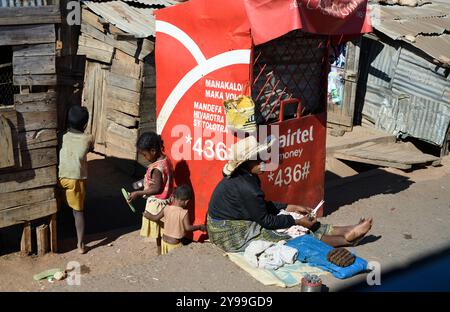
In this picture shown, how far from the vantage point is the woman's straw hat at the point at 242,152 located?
5.52m

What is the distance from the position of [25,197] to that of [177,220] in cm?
178

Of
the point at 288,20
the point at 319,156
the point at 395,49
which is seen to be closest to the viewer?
the point at 288,20

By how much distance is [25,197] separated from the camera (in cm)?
630

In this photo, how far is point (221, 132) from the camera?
19.9 ft

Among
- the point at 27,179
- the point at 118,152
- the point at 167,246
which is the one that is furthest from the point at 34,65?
the point at 118,152

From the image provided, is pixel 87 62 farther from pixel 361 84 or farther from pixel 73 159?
pixel 361 84

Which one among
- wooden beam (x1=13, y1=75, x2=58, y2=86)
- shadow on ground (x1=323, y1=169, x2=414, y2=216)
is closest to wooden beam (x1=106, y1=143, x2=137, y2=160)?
shadow on ground (x1=323, y1=169, x2=414, y2=216)

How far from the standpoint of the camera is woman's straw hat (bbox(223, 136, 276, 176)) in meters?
5.52

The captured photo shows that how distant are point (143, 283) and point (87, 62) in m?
6.36

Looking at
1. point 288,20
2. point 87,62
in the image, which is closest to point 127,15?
point 87,62

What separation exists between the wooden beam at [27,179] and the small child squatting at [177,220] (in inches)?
55.3

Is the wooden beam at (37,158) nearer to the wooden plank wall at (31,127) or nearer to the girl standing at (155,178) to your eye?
the wooden plank wall at (31,127)

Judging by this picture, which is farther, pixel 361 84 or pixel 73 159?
pixel 361 84

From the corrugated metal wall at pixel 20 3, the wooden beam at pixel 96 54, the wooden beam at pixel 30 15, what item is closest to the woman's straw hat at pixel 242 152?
the wooden beam at pixel 30 15
